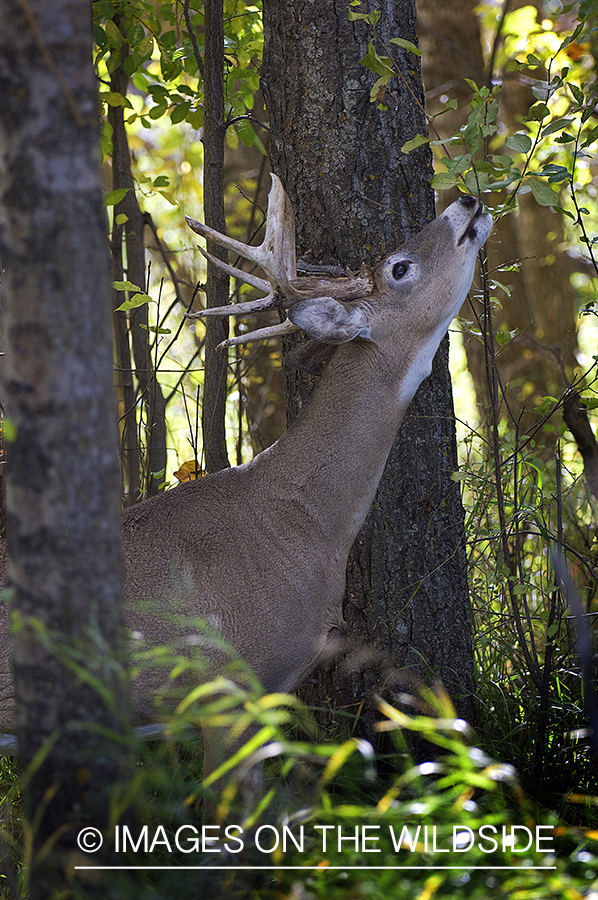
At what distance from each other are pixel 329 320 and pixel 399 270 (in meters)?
0.43

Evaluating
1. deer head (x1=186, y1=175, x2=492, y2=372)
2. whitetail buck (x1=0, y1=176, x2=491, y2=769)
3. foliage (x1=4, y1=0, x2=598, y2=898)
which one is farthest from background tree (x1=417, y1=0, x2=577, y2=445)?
whitetail buck (x1=0, y1=176, x2=491, y2=769)

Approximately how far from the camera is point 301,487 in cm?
336

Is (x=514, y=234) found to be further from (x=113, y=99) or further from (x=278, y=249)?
(x=278, y=249)

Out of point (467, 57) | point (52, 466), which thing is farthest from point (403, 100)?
point (467, 57)

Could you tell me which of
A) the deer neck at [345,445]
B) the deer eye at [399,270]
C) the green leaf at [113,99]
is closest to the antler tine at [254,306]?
the deer neck at [345,445]

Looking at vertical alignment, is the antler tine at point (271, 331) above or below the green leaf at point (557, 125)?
below

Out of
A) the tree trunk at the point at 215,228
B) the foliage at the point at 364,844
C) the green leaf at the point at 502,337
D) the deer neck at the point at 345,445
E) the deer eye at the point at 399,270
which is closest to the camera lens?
the foliage at the point at 364,844

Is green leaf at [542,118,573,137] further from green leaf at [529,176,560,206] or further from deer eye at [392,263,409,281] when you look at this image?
deer eye at [392,263,409,281]

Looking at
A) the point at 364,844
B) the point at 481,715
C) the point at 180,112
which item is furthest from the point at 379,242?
the point at 364,844

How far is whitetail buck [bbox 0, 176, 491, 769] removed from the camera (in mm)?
3105

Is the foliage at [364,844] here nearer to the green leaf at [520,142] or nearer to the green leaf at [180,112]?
the green leaf at [520,142]

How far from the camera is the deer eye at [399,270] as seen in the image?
346cm

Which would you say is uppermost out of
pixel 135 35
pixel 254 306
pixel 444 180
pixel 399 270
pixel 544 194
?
pixel 135 35

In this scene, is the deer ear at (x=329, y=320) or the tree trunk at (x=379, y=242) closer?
the deer ear at (x=329, y=320)
